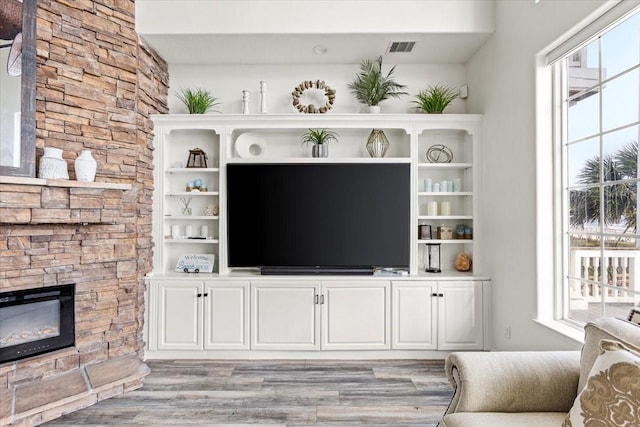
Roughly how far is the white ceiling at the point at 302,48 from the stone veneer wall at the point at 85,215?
42 centimetres

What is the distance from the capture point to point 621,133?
2.24 m

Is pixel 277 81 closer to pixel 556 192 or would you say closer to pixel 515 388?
pixel 556 192

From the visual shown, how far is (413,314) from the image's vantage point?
3.67 m

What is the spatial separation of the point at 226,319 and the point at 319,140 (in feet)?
6.26

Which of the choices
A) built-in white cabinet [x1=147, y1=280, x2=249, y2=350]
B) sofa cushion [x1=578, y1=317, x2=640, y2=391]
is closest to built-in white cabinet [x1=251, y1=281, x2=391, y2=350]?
built-in white cabinet [x1=147, y1=280, x2=249, y2=350]

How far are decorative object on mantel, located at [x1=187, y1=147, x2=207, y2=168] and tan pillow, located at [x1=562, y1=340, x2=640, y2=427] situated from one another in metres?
3.49

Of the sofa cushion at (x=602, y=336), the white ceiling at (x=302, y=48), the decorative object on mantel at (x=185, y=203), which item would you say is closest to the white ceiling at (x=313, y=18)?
the white ceiling at (x=302, y=48)

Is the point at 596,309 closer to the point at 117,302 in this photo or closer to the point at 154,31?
the point at 117,302

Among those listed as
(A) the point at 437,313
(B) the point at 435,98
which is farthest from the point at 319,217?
(B) the point at 435,98

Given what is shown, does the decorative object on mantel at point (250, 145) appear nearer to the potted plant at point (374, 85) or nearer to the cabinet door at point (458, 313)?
the potted plant at point (374, 85)

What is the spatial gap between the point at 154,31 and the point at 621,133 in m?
3.53

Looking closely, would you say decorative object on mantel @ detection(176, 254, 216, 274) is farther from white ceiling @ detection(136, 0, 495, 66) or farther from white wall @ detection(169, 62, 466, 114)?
white ceiling @ detection(136, 0, 495, 66)

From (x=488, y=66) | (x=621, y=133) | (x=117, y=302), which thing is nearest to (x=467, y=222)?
(x=488, y=66)

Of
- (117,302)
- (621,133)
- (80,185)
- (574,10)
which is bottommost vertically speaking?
(117,302)
